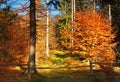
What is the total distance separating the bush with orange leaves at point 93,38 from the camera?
38875mm

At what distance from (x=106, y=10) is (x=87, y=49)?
62.4 ft

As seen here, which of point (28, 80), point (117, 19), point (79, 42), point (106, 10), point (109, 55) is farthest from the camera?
point (106, 10)

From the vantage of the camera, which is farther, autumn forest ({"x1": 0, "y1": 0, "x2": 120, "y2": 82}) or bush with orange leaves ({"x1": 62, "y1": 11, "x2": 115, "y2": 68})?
bush with orange leaves ({"x1": 62, "y1": 11, "x2": 115, "y2": 68})

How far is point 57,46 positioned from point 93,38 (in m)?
17.0

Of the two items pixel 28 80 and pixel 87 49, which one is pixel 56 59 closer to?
pixel 87 49

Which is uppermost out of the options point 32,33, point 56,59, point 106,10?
point 106,10

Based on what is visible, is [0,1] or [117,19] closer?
[0,1]

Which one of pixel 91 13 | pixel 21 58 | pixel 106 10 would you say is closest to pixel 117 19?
pixel 106 10

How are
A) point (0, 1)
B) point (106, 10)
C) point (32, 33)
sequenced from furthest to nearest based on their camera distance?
point (106, 10)
point (32, 33)
point (0, 1)

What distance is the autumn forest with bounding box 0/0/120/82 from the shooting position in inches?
790

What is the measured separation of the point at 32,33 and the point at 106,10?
3313 centimetres

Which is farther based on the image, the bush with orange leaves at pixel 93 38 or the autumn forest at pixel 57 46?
the bush with orange leaves at pixel 93 38

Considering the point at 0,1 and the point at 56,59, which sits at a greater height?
the point at 0,1

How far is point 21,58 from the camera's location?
33406 mm
